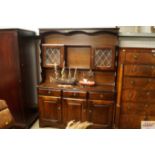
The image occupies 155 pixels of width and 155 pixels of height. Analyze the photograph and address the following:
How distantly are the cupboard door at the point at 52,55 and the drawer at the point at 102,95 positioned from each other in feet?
2.45

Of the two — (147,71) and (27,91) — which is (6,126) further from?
(147,71)

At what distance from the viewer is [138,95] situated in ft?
7.59

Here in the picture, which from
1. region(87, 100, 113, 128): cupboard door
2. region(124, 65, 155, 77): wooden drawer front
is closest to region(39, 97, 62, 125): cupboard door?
region(87, 100, 113, 128): cupboard door

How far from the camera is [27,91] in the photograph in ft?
8.54

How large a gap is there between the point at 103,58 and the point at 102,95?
0.61 meters

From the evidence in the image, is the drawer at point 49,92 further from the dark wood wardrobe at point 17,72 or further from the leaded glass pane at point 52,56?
the leaded glass pane at point 52,56

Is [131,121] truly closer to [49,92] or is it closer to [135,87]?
[135,87]

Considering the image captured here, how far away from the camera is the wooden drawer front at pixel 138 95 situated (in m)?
2.29

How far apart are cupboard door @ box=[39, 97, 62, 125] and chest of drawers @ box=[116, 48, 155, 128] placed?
0.95 m

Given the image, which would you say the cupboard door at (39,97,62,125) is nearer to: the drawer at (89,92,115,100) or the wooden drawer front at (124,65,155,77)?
the drawer at (89,92,115,100)

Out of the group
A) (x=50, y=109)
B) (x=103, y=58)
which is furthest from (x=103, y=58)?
(x=50, y=109)

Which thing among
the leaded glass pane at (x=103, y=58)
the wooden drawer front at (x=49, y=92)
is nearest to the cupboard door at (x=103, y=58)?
the leaded glass pane at (x=103, y=58)
